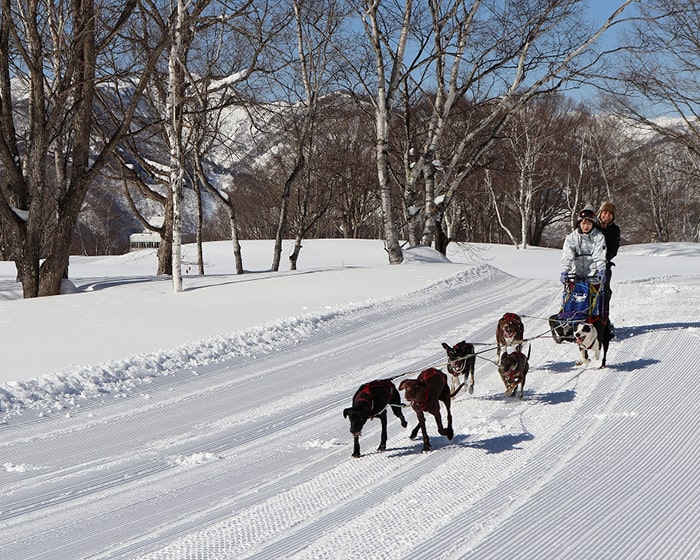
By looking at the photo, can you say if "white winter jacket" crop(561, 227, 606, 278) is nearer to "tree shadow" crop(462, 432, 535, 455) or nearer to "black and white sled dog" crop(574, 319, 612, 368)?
"black and white sled dog" crop(574, 319, 612, 368)

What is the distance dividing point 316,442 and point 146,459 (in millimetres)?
1401

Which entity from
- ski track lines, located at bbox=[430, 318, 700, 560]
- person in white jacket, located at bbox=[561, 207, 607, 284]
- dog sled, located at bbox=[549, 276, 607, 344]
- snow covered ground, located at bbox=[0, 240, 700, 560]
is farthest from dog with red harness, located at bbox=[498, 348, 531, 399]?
person in white jacket, located at bbox=[561, 207, 607, 284]

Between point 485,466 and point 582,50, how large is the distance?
14704 millimetres

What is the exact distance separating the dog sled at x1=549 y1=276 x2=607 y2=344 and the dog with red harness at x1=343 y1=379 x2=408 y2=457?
12.1ft

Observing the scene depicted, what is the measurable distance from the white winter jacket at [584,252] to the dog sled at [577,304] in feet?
0.66

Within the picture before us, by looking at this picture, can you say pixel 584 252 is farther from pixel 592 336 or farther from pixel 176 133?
pixel 176 133

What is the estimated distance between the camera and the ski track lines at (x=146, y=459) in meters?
4.34

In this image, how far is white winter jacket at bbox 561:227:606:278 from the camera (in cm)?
894

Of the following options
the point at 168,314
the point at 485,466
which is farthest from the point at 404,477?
the point at 168,314

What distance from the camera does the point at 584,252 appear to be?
908 centimetres

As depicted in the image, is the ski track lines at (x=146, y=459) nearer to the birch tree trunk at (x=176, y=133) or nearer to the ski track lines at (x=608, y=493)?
the ski track lines at (x=608, y=493)

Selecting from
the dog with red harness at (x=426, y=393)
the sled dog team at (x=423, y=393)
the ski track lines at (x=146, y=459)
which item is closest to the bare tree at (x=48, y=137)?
the ski track lines at (x=146, y=459)

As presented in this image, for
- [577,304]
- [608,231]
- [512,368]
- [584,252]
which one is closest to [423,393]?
[512,368]

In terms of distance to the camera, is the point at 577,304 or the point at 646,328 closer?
the point at 577,304
